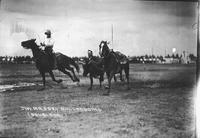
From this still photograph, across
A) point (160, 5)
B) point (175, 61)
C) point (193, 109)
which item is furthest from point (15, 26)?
point (193, 109)


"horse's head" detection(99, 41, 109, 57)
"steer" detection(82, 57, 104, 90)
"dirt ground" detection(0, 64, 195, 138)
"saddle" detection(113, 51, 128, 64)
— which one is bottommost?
"dirt ground" detection(0, 64, 195, 138)

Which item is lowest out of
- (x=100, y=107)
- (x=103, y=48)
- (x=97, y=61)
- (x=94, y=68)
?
(x=100, y=107)

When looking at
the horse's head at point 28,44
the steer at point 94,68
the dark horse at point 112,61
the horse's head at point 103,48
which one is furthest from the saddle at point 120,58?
the horse's head at point 28,44

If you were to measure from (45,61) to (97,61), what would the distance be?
2.45ft

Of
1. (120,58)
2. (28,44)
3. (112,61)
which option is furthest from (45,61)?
(120,58)

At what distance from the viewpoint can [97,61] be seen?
3.38 meters

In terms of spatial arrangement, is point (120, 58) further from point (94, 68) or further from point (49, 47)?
point (49, 47)

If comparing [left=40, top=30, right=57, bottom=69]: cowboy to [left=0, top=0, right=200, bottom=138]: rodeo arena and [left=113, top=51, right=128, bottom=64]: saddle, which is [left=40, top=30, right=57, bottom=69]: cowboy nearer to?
[left=0, top=0, right=200, bottom=138]: rodeo arena

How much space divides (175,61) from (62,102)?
1725 millimetres

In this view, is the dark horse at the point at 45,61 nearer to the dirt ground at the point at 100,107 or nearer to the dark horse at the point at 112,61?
the dirt ground at the point at 100,107

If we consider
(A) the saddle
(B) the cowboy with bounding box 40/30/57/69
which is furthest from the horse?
(B) the cowboy with bounding box 40/30/57/69

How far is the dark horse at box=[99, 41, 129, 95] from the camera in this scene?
329cm

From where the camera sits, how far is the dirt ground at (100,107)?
2.98 metres

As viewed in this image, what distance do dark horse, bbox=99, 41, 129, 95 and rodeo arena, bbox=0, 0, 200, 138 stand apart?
1 cm
